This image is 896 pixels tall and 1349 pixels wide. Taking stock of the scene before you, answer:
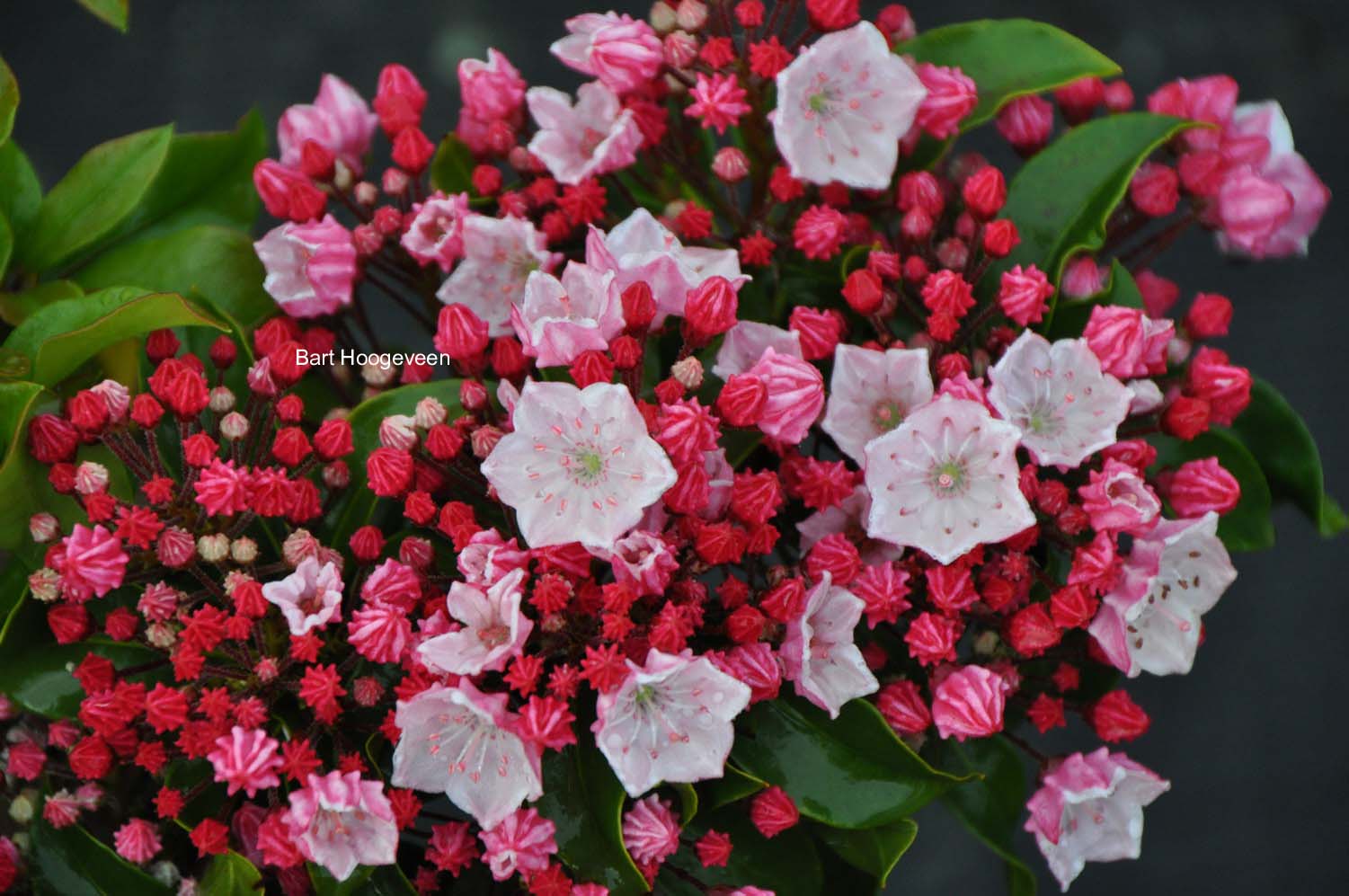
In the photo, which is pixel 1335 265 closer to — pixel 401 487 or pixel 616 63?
pixel 616 63

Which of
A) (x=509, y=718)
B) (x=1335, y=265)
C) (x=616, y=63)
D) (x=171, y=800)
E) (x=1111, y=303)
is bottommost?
(x=1335, y=265)

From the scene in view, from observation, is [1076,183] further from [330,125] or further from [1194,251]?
[1194,251]

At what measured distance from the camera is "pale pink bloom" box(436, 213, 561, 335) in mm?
1356

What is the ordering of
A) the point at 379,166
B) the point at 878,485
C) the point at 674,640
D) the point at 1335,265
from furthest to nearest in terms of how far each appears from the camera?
the point at 379,166
the point at 1335,265
the point at 878,485
the point at 674,640

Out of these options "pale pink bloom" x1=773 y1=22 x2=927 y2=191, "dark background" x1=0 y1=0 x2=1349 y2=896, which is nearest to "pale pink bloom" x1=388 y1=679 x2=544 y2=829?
"pale pink bloom" x1=773 y1=22 x2=927 y2=191

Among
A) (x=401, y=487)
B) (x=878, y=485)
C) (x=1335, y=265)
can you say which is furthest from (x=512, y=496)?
(x=1335, y=265)

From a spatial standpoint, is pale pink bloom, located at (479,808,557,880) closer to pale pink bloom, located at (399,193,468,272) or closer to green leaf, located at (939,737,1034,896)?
green leaf, located at (939,737,1034,896)

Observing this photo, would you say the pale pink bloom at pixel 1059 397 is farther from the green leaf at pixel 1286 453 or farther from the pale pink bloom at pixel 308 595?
the pale pink bloom at pixel 308 595

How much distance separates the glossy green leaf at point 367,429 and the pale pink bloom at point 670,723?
1.05 ft

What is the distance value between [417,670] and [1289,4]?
167 centimetres

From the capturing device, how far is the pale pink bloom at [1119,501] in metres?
1.20

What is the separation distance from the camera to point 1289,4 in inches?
83.6

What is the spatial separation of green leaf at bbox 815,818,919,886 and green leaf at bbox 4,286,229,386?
0.69 meters

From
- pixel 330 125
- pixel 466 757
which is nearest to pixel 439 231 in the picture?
pixel 330 125
